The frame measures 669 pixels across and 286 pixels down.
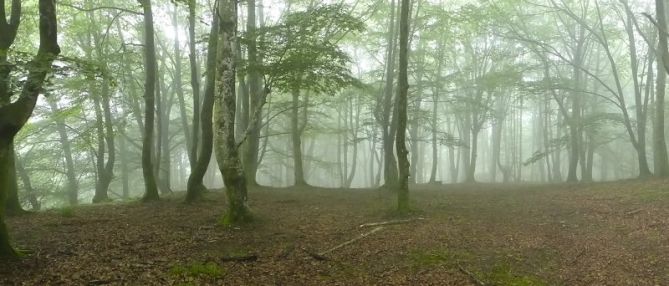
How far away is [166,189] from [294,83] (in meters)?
13.6

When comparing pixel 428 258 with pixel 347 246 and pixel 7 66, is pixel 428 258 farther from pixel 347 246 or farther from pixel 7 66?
pixel 7 66

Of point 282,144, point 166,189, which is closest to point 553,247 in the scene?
point 166,189

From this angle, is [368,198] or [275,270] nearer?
[275,270]

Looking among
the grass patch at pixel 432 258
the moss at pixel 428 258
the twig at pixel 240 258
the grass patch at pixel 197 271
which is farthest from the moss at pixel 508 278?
the grass patch at pixel 197 271

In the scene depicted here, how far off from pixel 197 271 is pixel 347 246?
3.39 metres

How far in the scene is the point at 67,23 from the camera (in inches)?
803

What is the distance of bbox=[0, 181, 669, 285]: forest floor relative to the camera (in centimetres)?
746

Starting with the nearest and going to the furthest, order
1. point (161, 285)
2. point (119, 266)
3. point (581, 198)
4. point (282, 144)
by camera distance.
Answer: point (161, 285)
point (119, 266)
point (581, 198)
point (282, 144)

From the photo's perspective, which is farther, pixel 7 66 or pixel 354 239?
pixel 354 239

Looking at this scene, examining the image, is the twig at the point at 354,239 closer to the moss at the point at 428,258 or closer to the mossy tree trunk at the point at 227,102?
the moss at the point at 428,258

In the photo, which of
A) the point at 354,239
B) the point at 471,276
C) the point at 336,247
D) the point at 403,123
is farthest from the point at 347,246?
the point at 403,123

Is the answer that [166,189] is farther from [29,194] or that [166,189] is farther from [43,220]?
[43,220]

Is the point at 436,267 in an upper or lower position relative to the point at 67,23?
lower

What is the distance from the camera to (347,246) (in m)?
9.60
